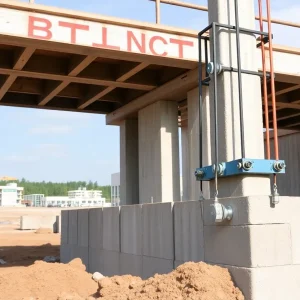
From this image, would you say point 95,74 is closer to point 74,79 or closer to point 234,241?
point 74,79

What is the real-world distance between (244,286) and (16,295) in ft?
13.4

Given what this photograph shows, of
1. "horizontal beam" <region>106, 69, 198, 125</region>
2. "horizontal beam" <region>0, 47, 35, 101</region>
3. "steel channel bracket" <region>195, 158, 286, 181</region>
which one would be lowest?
"steel channel bracket" <region>195, 158, 286, 181</region>

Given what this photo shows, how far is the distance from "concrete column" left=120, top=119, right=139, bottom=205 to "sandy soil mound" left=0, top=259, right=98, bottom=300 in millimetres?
5875

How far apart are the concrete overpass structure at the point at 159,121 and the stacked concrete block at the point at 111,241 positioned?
25 millimetres

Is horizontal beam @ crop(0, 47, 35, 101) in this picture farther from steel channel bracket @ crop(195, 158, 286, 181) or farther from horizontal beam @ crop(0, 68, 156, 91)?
steel channel bracket @ crop(195, 158, 286, 181)

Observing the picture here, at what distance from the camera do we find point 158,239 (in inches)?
292

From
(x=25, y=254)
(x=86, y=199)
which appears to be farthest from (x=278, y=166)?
(x=86, y=199)

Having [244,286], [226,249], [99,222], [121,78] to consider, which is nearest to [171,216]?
[226,249]

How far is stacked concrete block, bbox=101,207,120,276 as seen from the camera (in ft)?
30.3

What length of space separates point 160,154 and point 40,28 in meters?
4.77

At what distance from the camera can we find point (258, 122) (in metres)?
6.37

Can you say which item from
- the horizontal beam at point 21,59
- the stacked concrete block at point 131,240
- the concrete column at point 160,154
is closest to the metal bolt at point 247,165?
the stacked concrete block at point 131,240

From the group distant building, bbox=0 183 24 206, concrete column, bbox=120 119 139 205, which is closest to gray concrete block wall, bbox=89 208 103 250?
concrete column, bbox=120 119 139 205

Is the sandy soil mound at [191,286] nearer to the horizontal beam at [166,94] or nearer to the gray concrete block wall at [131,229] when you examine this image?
the gray concrete block wall at [131,229]
